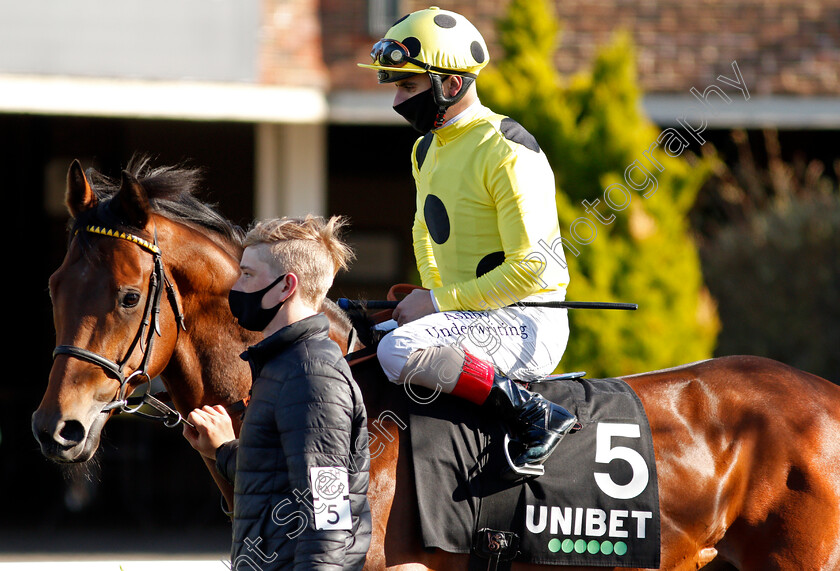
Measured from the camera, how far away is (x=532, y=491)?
286cm

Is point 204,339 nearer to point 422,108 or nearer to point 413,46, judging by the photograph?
point 422,108

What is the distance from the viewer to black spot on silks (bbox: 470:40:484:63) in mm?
3086

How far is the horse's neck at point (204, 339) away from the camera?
2926 mm

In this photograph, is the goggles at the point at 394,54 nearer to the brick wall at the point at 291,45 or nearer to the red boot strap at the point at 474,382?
the red boot strap at the point at 474,382

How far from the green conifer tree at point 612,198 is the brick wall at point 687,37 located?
3.75 ft

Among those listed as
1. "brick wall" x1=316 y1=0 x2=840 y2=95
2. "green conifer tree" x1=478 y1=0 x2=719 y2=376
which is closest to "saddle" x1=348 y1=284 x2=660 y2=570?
"green conifer tree" x1=478 y1=0 x2=719 y2=376

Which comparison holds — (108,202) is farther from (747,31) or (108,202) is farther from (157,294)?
(747,31)

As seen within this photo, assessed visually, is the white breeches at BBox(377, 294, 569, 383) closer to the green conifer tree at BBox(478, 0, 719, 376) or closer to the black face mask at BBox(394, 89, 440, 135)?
the black face mask at BBox(394, 89, 440, 135)

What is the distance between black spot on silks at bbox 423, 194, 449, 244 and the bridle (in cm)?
91

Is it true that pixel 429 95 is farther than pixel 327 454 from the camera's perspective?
Yes

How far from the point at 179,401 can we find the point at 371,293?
7.19 meters

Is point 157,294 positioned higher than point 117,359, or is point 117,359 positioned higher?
point 157,294

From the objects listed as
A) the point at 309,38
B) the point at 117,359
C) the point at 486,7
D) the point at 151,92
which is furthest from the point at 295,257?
the point at 486,7

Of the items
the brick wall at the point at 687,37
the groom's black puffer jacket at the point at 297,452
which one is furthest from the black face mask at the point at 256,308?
the brick wall at the point at 687,37
